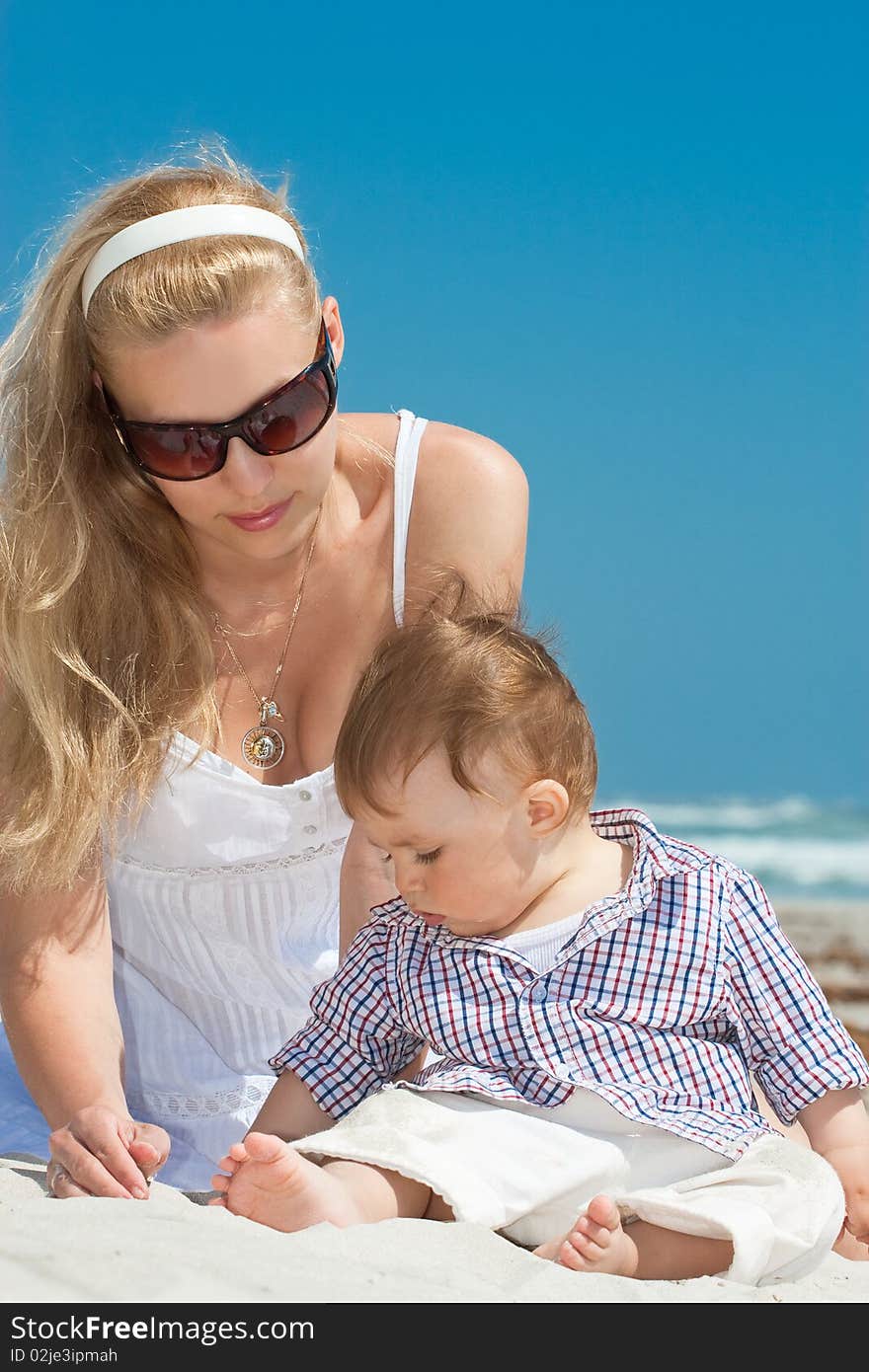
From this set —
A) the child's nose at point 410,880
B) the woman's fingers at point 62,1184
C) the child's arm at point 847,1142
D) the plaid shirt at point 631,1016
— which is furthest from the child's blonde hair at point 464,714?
the woman's fingers at point 62,1184

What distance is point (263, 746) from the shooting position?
3.06 meters

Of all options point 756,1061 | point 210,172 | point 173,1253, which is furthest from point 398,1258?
point 210,172

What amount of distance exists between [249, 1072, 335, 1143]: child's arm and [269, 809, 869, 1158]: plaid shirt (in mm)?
20

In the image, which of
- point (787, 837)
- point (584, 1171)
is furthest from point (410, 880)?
point (787, 837)

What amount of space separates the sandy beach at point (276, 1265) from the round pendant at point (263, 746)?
106cm

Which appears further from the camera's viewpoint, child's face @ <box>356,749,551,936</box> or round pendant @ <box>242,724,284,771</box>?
round pendant @ <box>242,724,284,771</box>

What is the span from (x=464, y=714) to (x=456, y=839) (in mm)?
194

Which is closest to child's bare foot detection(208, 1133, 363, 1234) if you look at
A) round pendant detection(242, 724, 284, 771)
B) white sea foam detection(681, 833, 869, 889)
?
round pendant detection(242, 724, 284, 771)

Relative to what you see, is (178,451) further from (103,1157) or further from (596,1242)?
(596,1242)

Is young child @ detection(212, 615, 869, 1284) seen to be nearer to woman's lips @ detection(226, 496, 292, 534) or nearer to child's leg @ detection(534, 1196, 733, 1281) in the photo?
child's leg @ detection(534, 1196, 733, 1281)

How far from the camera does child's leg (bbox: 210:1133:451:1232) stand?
6.44 ft

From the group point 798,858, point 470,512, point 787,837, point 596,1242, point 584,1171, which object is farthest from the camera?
point 787,837

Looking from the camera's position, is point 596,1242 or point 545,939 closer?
point 596,1242
